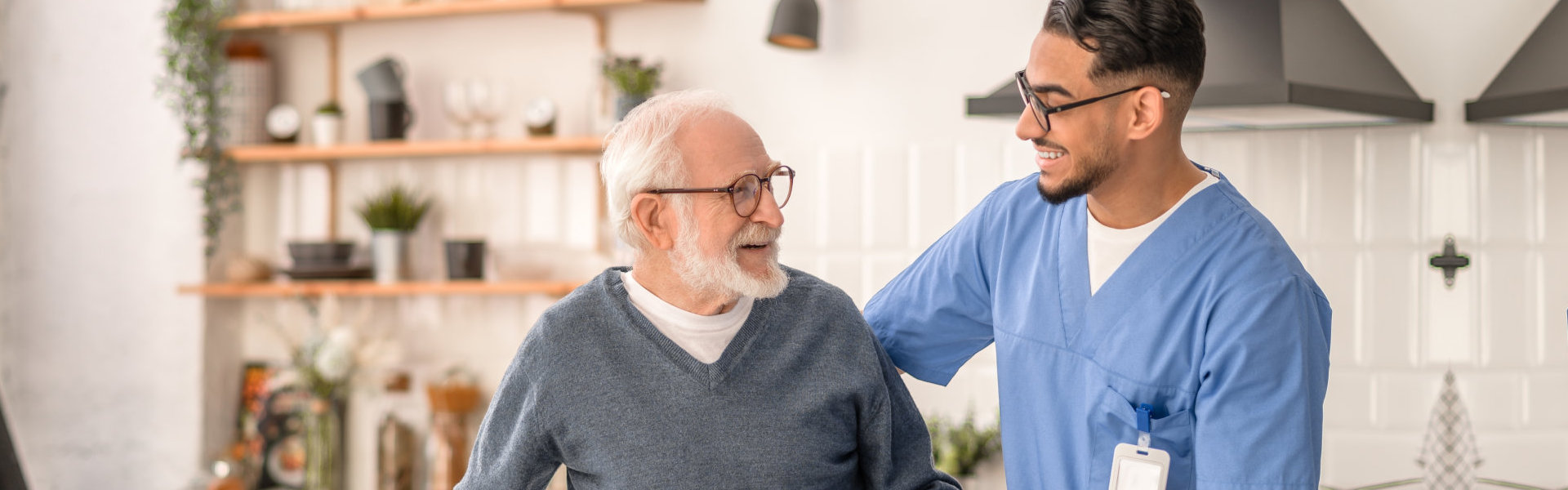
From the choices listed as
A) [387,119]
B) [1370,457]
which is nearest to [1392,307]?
[1370,457]

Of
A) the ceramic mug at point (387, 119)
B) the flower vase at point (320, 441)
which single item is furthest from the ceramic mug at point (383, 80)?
the flower vase at point (320, 441)

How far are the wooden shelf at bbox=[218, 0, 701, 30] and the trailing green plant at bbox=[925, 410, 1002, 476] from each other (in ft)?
5.05

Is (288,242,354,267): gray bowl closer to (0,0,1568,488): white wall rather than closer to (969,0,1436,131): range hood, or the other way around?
(0,0,1568,488): white wall

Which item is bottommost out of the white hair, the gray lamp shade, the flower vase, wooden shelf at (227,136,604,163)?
the flower vase

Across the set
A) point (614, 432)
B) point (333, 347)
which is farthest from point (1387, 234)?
point (333, 347)

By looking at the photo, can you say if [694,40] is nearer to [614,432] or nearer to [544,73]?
[544,73]

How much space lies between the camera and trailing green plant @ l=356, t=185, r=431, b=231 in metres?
3.63

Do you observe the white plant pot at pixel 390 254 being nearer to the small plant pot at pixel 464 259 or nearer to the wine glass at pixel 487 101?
the small plant pot at pixel 464 259

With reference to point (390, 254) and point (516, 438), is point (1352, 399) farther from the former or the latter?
point (390, 254)

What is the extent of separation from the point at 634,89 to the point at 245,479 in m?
1.87

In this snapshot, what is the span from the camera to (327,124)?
3.73 metres

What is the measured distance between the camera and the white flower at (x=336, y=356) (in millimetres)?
3568

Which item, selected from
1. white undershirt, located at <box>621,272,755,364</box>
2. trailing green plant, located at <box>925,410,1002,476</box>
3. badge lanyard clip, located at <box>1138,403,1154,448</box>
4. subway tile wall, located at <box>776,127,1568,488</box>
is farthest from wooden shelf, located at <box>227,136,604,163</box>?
badge lanyard clip, located at <box>1138,403,1154,448</box>

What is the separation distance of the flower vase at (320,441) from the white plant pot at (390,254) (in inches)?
17.5
